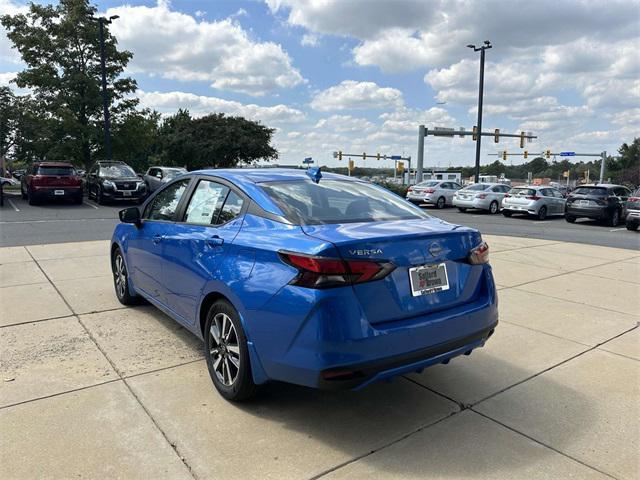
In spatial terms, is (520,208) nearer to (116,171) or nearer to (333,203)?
(116,171)

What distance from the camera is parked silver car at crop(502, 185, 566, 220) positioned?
68.7ft

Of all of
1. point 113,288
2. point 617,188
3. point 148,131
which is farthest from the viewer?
point 148,131

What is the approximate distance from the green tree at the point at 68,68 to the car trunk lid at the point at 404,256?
25874 mm

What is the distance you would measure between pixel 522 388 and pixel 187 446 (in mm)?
2408

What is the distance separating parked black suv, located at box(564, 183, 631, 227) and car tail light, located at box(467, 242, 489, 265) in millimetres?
17884

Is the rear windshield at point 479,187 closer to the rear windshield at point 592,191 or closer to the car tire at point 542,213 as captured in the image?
the car tire at point 542,213

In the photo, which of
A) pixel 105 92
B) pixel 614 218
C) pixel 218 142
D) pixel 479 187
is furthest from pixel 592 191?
pixel 218 142

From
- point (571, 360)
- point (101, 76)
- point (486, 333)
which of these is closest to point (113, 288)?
point (486, 333)

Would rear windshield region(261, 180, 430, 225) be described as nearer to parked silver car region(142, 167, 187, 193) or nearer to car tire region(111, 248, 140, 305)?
car tire region(111, 248, 140, 305)

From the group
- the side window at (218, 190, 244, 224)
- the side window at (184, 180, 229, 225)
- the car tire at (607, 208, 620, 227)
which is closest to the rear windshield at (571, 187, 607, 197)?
the car tire at (607, 208, 620, 227)

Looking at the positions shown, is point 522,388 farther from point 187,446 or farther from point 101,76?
point 101,76

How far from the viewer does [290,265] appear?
279 centimetres

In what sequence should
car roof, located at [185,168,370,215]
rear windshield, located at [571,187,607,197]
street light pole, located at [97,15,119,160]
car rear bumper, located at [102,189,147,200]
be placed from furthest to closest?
street light pole, located at [97,15,119,160] → car rear bumper, located at [102,189,147,200] → rear windshield, located at [571,187,607,197] → car roof, located at [185,168,370,215]

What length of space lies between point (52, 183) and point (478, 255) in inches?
781
